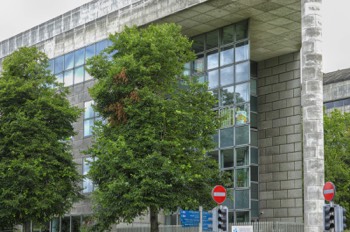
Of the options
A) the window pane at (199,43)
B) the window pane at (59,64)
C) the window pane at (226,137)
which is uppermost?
the window pane at (59,64)

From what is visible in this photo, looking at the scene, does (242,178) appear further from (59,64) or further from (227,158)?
(59,64)

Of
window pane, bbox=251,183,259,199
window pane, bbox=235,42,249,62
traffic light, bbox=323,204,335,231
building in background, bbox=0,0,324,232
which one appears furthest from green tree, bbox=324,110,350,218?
traffic light, bbox=323,204,335,231

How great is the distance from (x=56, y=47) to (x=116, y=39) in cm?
1984

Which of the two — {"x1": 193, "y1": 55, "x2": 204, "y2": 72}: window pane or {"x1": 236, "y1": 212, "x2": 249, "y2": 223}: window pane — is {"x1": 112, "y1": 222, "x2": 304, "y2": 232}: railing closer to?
{"x1": 236, "y1": 212, "x2": 249, "y2": 223}: window pane

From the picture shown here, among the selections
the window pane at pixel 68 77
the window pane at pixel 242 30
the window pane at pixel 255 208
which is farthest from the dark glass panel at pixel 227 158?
the window pane at pixel 68 77

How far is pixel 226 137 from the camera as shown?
40.2 m

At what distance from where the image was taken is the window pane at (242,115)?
39.6 metres

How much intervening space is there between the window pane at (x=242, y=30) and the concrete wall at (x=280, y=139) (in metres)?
6.82

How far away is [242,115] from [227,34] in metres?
5.23

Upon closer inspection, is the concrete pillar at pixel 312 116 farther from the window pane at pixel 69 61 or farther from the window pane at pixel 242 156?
the window pane at pixel 69 61

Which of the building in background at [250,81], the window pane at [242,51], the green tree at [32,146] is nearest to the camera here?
the building in background at [250,81]

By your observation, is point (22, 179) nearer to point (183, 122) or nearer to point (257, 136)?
point (183, 122)

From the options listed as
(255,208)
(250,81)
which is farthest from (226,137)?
(250,81)

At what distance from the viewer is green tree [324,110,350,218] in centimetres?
5209
